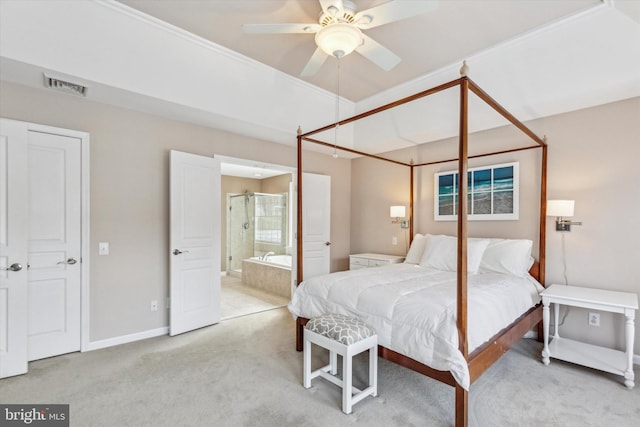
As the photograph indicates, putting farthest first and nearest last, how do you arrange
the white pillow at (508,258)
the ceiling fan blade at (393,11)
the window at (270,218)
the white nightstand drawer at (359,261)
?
the window at (270,218) < the white nightstand drawer at (359,261) < the white pillow at (508,258) < the ceiling fan blade at (393,11)

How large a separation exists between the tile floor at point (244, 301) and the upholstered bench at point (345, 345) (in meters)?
2.13

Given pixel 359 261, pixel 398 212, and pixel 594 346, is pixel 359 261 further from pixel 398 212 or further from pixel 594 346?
pixel 594 346

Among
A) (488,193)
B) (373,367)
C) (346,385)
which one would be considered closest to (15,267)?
(346,385)

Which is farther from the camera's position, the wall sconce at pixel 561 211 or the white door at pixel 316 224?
the white door at pixel 316 224

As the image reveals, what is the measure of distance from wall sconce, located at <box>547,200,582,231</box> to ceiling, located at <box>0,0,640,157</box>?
0.98m

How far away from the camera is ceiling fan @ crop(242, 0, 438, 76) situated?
76.3 inches

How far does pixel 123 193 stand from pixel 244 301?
8.14 ft

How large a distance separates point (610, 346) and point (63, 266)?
5.26 meters

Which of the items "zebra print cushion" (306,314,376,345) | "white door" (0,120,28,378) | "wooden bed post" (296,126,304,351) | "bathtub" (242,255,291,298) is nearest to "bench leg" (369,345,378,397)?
"zebra print cushion" (306,314,376,345)

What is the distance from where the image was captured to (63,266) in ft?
9.62

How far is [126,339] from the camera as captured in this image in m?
3.28

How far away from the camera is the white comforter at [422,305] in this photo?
6.46 feet

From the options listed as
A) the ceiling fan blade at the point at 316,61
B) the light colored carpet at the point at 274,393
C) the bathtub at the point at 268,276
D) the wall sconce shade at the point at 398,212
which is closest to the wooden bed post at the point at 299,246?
the light colored carpet at the point at 274,393
